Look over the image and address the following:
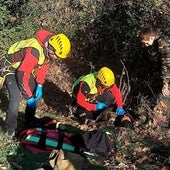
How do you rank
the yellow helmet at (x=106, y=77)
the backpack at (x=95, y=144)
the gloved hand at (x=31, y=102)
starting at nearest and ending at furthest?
1. the backpack at (x=95, y=144)
2. the gloved hand at (x=31, y=102)
3. the yellow helmet at (x=106, y=77)

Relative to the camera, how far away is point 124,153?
27.0ft

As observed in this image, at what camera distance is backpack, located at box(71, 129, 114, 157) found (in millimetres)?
8062

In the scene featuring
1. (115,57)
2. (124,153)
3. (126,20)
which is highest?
(126,20)

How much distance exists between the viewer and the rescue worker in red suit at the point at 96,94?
9.83 meters

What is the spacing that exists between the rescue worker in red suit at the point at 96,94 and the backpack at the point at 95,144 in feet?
5.62

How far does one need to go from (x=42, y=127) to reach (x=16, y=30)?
479 centimetres

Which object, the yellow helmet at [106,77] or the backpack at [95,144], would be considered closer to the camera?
the backpack at [95,144]

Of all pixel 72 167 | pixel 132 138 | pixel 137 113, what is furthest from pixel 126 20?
pixel 72 167

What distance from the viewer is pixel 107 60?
1276 centimetres

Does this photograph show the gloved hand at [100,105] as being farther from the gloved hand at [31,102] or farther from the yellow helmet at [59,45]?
the yellow helmet at [59,45]

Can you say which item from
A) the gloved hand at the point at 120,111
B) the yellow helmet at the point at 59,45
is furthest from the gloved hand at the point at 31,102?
the gloved hand at the point at 120,111

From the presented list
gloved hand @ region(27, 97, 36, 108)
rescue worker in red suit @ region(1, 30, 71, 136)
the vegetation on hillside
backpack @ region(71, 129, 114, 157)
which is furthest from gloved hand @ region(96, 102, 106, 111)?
backpack @ region(71, 129, 114, 157)

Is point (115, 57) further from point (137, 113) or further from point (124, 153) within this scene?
point (124, 153)

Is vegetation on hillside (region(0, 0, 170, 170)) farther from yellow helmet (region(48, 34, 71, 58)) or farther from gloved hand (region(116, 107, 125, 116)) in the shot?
yellow helmet (region(48, 34, 71, 58))
